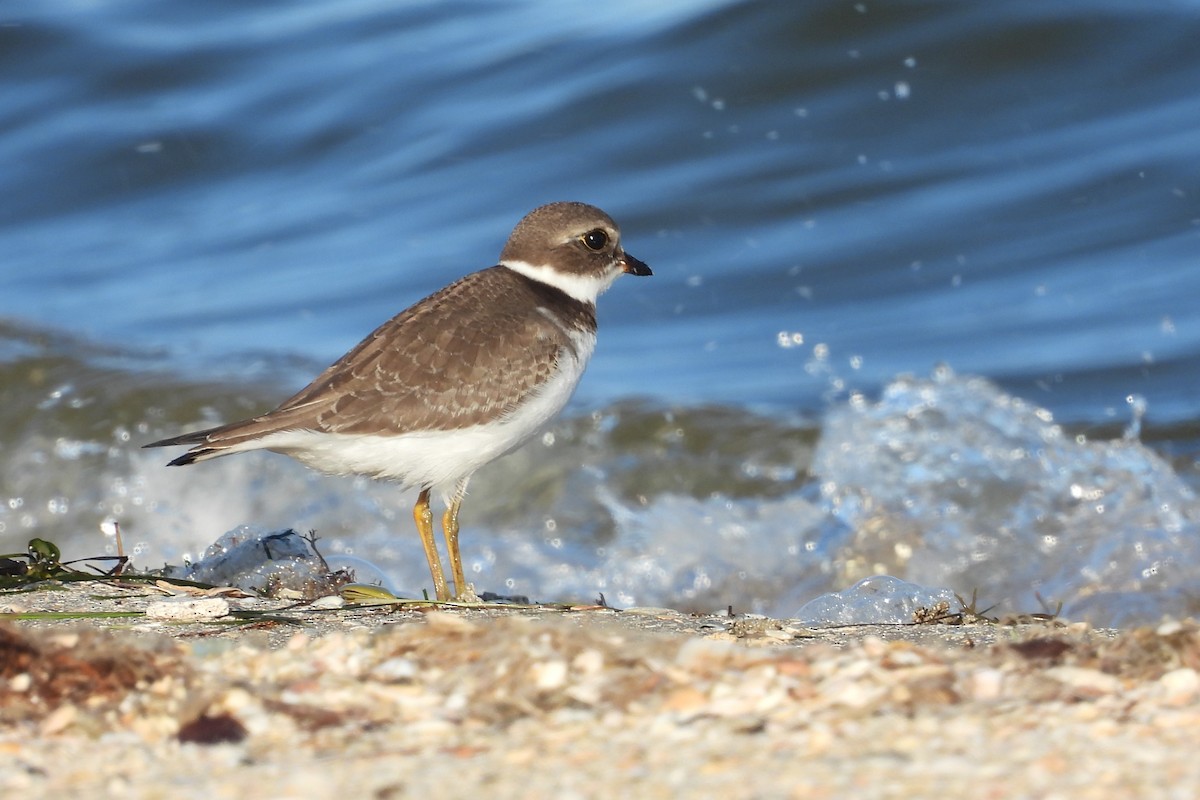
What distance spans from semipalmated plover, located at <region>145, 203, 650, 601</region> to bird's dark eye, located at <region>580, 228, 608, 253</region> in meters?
0.45

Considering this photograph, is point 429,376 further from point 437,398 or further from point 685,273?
point 685,273

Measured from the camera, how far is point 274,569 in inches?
204

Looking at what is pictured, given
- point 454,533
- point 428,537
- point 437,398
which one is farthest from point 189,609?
point 454,533

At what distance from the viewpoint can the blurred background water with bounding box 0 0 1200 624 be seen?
845 cm

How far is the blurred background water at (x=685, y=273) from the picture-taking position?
845 centimetres

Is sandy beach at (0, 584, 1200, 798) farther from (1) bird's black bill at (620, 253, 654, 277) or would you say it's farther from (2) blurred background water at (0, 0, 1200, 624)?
(2) blurred background water at (0, 0, 1200, 624)

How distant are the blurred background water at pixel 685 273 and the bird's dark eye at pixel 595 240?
259 cm

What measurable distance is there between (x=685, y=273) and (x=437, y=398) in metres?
→ 7.18

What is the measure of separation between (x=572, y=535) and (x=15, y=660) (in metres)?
5.73

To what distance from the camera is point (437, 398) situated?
17.1ft

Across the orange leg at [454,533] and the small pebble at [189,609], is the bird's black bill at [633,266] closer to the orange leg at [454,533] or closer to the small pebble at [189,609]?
the orange leg at [454,533]

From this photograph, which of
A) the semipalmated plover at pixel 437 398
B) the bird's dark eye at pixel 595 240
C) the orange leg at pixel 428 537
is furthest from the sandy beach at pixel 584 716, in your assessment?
the bird's dark eye at pixel 595 240

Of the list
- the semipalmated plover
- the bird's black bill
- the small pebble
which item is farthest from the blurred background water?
the small pebble

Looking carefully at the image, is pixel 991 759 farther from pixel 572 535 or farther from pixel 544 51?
pixel 544 51
